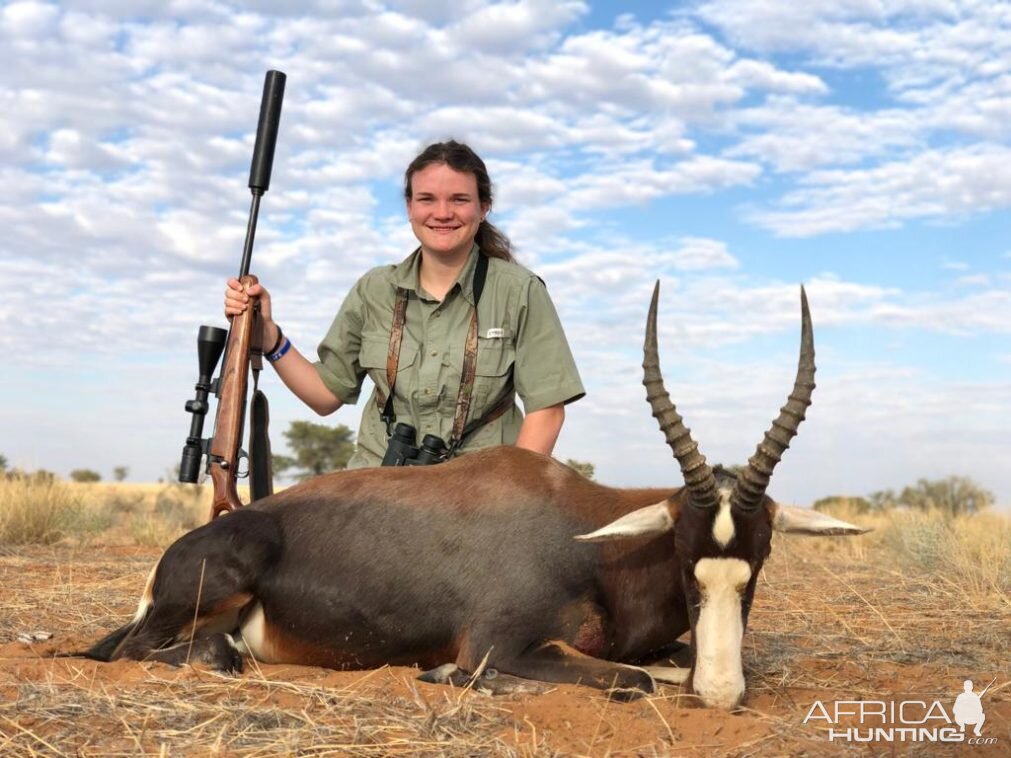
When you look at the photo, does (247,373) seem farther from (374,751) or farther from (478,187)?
(374,751)

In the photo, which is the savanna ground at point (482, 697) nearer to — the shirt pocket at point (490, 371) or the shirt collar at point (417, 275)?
the shirt pocket at point (490, 371)

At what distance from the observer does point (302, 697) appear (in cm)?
425

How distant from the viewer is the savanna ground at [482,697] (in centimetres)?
368

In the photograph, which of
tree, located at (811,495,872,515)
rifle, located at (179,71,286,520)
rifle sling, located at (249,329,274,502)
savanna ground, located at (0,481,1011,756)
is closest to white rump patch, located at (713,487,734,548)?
savanna ground, located at (0,481,1011,756)

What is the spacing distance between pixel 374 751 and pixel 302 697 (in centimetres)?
77

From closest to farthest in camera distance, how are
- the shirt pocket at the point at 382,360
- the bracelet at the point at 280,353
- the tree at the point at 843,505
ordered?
the shirt pocket at the point at 382,360 → the bracelet at the point at 280,353 → the tree at the point at 843,505

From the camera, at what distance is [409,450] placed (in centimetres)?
643

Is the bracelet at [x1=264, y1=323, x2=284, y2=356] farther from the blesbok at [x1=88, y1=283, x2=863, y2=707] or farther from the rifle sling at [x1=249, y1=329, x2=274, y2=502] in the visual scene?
the blesbok at [x1=88, y1=283, x2=863, y2=707]

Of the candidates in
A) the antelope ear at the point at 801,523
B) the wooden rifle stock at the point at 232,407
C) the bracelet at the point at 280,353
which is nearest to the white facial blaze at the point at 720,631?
the antelope ear at the point at 801,523

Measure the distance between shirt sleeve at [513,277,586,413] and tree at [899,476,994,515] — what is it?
1505cm

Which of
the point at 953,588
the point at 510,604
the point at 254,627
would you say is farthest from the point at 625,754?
the point at 953,588

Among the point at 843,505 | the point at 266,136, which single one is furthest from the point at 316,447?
the point at 266,136

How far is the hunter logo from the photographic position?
159 inches

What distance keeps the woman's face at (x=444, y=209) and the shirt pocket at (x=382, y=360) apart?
666 millimetres
